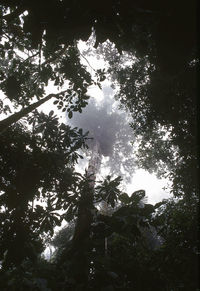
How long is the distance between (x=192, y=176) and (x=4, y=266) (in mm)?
6829

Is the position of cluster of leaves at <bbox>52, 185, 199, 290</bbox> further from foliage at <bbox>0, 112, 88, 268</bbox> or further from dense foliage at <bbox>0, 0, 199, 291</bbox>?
foliage at <bbox>0, 112, 88, 268</bbox>

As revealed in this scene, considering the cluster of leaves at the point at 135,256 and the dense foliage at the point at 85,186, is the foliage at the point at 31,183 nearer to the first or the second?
the dense foliage at the point at 85,186

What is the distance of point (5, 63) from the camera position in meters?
10.8

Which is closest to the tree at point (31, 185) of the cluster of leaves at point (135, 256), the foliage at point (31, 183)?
the foliage at point (31, 183)

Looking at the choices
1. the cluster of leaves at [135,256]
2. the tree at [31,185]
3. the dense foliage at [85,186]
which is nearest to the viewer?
the dense foliage at [85,186]

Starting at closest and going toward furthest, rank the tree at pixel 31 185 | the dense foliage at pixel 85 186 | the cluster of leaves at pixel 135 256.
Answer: the dense foliage at pixel 85 186, the cluster of leaves at pixel 135 256, the tree at pixel 31 185

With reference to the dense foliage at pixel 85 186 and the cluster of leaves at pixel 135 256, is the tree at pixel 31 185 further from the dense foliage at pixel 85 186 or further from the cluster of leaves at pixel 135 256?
the cluster of leaves at pixel 135 256

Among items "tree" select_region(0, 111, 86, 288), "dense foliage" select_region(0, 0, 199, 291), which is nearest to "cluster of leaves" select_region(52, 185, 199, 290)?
"dense foliage" select_region(0, 0, 199, 291)

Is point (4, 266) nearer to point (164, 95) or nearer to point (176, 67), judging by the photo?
point (176, 67)

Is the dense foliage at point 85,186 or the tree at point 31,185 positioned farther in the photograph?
the tree at point 31,185

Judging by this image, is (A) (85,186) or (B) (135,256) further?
(A) (85,186)

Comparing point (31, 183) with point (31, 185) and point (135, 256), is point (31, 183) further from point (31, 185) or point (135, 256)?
point (135, 256)

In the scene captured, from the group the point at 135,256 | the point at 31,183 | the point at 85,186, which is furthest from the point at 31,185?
the point at 135,256

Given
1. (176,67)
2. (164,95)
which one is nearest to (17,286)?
(176,67)
